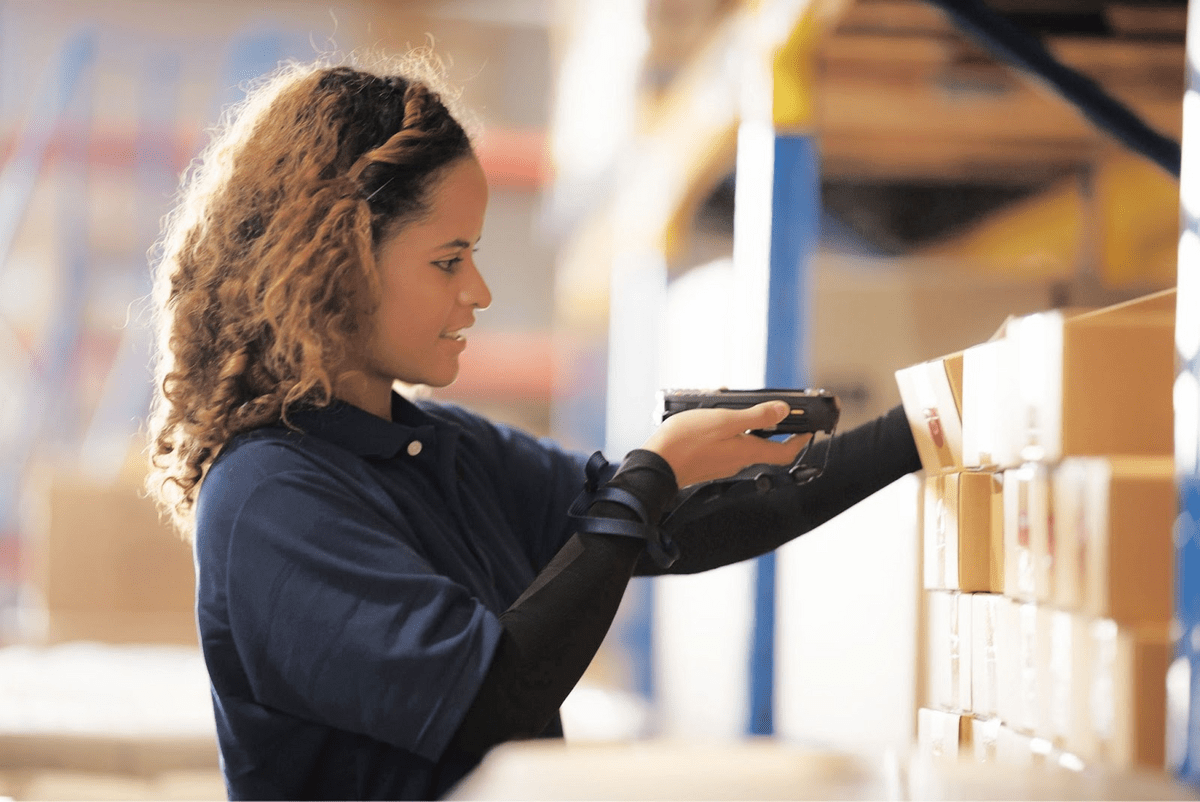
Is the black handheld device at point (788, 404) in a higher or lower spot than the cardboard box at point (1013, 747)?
higher

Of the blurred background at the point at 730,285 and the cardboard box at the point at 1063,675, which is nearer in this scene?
the cardboard box at the point at 1063,675

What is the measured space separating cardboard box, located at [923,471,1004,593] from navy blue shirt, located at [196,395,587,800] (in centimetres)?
55

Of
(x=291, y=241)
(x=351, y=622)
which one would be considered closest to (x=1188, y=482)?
(x=351, y=622)

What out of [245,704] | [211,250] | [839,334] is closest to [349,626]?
[245,704]

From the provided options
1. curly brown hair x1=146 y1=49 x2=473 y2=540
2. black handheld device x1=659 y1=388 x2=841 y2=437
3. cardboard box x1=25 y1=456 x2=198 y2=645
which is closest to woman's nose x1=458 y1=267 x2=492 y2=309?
curly brown hair x1=146 y1=49 x2=473 y2=540

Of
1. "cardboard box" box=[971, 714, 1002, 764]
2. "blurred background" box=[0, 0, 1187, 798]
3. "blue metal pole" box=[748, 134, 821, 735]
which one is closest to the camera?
"cardboard box" box=[971, 714, 1002, 764]

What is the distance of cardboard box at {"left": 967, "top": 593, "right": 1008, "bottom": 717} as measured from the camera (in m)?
1.48

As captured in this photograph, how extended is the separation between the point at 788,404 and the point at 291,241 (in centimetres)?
66

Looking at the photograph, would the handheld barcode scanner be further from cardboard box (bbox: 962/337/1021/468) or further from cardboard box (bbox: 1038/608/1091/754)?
cardboard box (bbox: 1038/608/1091/754)

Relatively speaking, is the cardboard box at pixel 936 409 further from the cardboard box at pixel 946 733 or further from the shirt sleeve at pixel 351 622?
the shirt sleeve at pixel 351 622

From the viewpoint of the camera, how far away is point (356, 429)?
4.91 feet

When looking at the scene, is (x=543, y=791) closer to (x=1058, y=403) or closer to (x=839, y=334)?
(x=1058, y=403)

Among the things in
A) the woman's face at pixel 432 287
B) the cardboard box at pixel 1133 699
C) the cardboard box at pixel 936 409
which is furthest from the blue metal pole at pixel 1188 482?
the woman's face at pixel 432 287

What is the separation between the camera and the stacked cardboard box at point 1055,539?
1.25m
